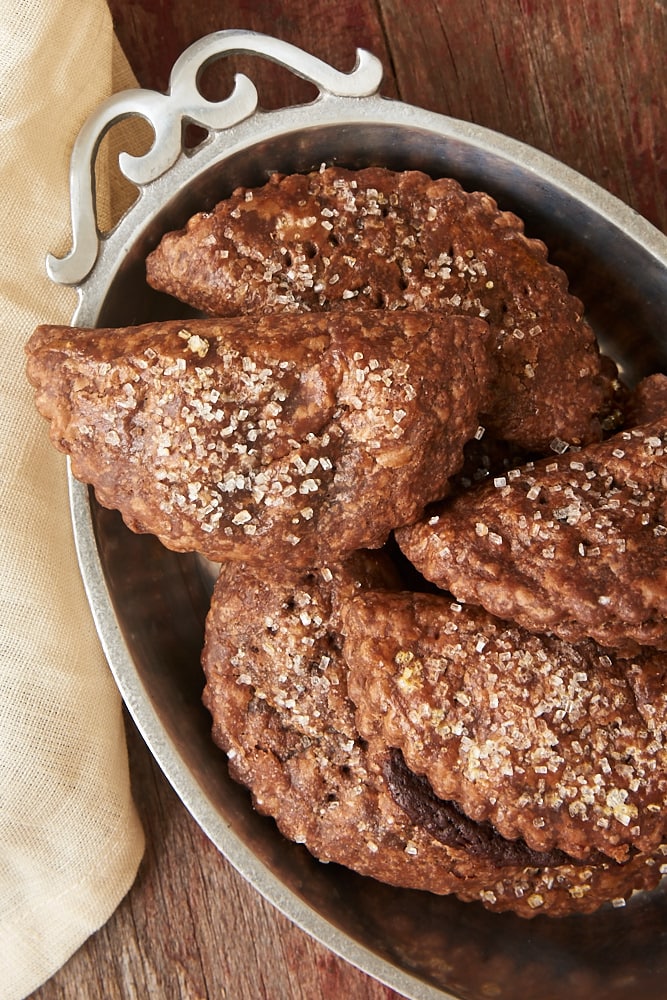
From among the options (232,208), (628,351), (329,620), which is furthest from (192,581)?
(628,351)

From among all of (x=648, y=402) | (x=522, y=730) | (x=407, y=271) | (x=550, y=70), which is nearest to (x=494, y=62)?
(x=550, y=70)

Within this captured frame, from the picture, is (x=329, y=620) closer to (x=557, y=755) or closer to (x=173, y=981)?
(x=557, y=755)

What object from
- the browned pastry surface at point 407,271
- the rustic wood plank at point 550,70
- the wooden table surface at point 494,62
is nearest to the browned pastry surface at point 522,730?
the browned pastry surface at point 407,271

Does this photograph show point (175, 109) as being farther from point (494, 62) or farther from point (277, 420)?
point (494, 62)

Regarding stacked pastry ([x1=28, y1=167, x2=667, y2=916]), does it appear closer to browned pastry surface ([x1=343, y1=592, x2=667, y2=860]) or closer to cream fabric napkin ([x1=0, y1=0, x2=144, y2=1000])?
browned pastry surface ([x1=343, y1=592, x2=667, y2=860])

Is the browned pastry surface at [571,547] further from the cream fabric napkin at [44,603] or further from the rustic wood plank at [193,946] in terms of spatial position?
the rustic wood plank at [193,946]

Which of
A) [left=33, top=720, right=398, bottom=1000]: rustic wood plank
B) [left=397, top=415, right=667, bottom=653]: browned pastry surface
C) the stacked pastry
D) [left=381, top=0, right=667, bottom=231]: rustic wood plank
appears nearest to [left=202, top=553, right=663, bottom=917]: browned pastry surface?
the stacked pastry

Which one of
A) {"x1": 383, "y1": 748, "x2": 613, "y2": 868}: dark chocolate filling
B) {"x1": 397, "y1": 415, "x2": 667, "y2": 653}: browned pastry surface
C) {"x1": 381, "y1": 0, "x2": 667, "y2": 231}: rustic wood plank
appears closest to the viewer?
{"x1": 397, "y1": 415, "x2": 667, "y2": 653}: browned pastry surface
